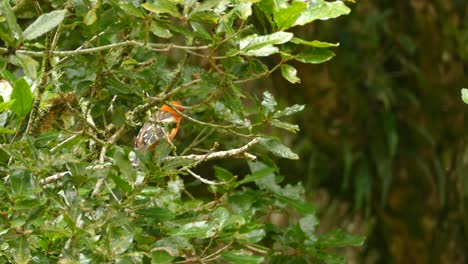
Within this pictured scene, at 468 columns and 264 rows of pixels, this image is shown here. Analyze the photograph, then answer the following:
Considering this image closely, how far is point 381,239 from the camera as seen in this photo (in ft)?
14.3

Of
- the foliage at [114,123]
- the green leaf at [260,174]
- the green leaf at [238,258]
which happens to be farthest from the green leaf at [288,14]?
the green leaf at [260,174]

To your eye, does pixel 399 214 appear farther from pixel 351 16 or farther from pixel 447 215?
pixel 351 16

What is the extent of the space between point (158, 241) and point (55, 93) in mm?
334

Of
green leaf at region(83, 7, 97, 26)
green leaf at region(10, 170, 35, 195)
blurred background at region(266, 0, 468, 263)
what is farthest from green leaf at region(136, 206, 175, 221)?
blurred background at region(266, 0, 468, 263)

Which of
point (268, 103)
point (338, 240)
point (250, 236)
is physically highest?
point (268, 103)

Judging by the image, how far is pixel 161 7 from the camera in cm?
126

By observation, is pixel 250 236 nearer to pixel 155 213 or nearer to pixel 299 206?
pixel 299 206

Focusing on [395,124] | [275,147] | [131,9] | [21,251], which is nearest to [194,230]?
[275,147]

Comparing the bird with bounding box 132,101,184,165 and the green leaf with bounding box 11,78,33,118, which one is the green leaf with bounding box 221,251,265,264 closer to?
the bird with bounding box 132,101,184,165

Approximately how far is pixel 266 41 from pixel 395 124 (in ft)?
8.93

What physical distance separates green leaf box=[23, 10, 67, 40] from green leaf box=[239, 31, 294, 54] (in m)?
0.32

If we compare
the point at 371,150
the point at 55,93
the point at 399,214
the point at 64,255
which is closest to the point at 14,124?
the point at 55,93

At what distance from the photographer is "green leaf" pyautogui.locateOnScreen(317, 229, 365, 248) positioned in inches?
84.4

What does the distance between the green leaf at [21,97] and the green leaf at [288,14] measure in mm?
407
